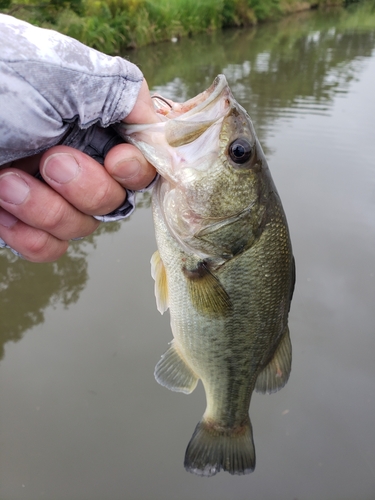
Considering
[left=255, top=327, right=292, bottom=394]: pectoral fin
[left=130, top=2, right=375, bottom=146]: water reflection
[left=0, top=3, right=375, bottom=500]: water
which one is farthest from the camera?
[left=130, top=2, right=375, bottom=146]: water reflection

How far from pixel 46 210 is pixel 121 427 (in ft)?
6.78

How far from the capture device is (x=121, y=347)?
11.2 feet

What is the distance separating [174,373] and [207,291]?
56cm

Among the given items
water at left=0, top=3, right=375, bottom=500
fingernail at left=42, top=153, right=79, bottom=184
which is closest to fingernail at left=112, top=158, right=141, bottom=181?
fingernail at left=42, top=153, right=79, bottom=184

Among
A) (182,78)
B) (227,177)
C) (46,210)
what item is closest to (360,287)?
(227,177)

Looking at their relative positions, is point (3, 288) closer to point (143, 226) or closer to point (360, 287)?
point (143, 226)

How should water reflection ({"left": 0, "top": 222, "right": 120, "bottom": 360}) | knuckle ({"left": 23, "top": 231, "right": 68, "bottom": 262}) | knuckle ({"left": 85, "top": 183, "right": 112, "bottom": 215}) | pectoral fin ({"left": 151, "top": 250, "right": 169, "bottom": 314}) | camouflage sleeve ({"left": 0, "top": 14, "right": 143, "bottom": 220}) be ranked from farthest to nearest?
1. water reflection ({"left": 0, "top": 222, "right": 120, "bottom": 360})
2. pectoral fin ({"left": 151, "top": 250, "right": 169, "bottom": 314})
3. knuckle ({"left": 23, "top": 231, "right": 68, "bottom": 262})
4. knuckle ({"left": 85, "top": 183, "right": 112, "bottom": 215})
5. camouflage sleeve ({"left": 0, "top": 14, "right": 143, "bottom": 220})

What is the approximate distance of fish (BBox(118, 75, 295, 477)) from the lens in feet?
4.70

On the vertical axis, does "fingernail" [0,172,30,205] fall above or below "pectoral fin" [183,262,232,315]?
above

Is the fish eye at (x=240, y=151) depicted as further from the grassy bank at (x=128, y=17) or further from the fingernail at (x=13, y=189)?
the grassy bank at (x=128, y=17)

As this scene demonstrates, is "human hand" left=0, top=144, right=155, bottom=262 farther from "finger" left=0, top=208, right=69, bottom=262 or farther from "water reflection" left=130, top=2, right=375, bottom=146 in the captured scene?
"water reflection" left=130, top=2, right=375, bottom=146

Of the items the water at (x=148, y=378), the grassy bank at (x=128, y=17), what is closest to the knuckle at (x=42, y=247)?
the water at (x=148, y=378)

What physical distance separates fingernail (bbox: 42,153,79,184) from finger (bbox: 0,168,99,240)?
0.28 feet

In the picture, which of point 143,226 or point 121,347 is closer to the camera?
point 121,347
